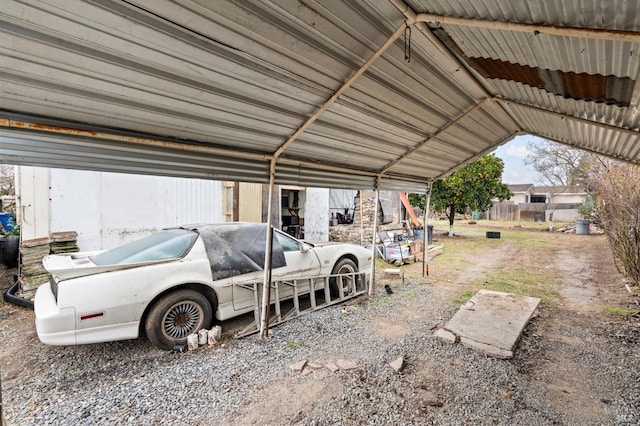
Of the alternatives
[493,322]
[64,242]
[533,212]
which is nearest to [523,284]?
[493,322]

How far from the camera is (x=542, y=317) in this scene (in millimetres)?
4832

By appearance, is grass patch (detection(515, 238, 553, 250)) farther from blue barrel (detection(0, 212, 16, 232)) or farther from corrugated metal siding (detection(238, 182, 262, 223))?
blue barrel (detection(0, 212, 16, 232))

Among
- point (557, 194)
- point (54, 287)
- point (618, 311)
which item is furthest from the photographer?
point (557, 194)

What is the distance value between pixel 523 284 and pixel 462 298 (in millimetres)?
2260

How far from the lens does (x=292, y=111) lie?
2.98m

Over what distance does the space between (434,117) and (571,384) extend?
10.4ft

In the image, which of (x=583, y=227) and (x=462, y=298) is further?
(x=583, y=227)

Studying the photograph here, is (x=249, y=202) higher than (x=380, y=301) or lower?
higher

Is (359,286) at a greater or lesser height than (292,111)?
lesser

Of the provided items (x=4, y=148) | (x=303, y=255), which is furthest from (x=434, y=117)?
(x=4, y=148)

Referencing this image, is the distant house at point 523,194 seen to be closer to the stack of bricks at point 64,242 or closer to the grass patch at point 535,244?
the grass patch at point 535,244

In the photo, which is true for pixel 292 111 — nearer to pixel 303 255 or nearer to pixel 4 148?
pixel 4 148

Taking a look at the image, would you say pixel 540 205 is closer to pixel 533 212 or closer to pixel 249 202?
pixel 533 212

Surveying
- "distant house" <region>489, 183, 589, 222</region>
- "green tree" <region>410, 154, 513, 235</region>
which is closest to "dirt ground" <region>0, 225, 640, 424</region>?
"green tree" <region>410, 154, 513, 235</region>
